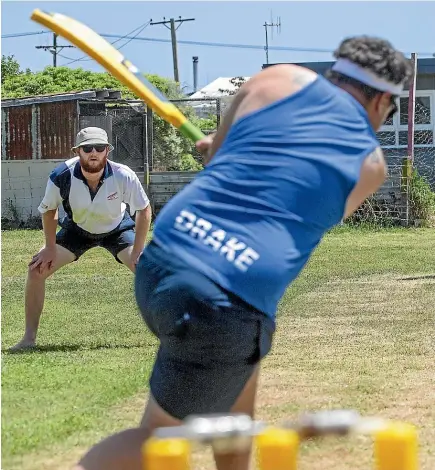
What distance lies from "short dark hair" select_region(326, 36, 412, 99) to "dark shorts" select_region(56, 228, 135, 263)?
19.9 ft

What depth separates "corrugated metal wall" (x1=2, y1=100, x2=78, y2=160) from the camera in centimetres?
2408

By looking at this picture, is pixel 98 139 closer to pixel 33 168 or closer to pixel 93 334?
pixel 93 334

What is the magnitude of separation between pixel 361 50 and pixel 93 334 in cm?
644

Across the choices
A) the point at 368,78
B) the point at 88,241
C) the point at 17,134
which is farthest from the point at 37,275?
the point at 17,134

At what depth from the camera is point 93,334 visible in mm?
9398

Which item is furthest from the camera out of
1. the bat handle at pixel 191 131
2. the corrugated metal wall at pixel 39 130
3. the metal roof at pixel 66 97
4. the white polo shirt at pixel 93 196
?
the corrugated metal wall at pixel 39 130

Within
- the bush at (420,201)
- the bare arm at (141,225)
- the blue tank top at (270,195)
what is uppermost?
the blue tank top at (270,195)

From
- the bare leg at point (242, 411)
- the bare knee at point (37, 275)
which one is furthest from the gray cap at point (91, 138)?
the bare leg at point (242, 411)

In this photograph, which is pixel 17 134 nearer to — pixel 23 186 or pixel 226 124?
pixel 23 186

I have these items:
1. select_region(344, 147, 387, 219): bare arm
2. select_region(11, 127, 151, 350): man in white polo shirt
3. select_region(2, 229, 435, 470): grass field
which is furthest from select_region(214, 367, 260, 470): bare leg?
select_region(11, 127, 151, 350): man in white polo shirt

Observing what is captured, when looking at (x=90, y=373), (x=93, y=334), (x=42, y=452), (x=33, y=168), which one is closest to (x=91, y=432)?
(x=42, y=452)

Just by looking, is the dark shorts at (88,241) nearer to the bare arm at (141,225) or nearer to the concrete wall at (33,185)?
the bare arm at (141,225)

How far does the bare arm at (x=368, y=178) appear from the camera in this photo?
3.31 meters

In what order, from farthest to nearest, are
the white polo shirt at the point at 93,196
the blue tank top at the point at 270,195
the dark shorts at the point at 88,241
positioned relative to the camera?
the dark shorts at the point at 88,241
the white polo shirt at the point at 93,196
the blue tank top at the point at 270,195
